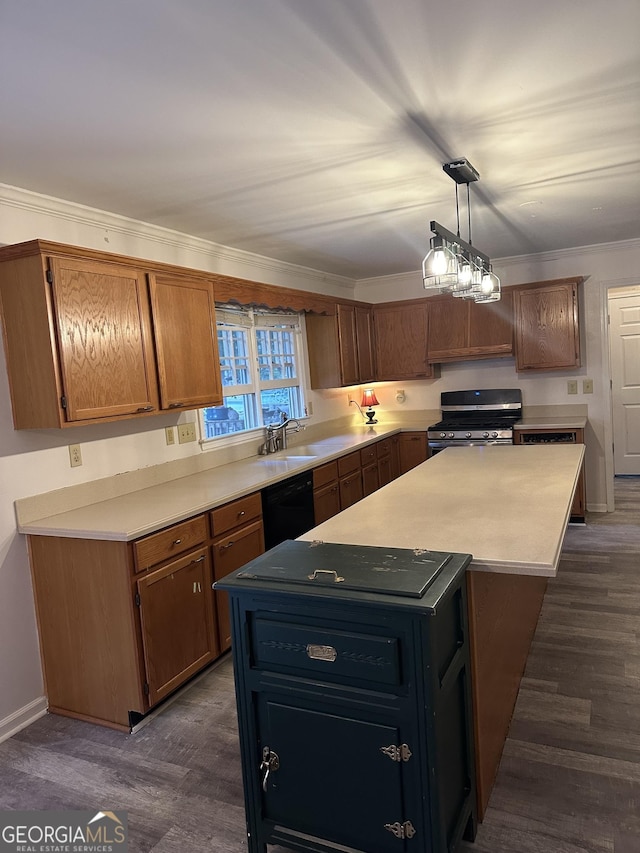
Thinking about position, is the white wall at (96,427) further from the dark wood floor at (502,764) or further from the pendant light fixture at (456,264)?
→ the pendant light fixture at (456,264)

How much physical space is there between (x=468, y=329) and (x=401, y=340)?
647 mm

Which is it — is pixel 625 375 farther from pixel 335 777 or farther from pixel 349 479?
pixel 335 777

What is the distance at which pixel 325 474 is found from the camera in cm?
414

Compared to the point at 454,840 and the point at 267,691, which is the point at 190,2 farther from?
the point at 454,840

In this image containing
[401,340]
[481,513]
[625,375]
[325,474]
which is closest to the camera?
[481,513]

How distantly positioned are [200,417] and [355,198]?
1621mm

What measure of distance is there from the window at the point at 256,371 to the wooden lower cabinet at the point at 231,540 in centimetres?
83

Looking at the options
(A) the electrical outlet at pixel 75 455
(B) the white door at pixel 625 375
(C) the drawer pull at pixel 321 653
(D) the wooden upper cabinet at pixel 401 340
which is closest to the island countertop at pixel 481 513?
(C) the drawer pull at pixel 321 653

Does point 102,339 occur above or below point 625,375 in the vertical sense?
above

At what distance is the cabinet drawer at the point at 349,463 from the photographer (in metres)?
4.42

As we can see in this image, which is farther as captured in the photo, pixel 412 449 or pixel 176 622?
pixel 412 449

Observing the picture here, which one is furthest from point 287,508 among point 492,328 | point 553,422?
point 492,328

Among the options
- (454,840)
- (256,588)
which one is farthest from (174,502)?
(454,840)

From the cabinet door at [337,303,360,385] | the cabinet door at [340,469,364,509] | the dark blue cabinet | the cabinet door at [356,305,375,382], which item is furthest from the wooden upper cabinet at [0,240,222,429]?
the cabinet door at [356,305,375,382]
